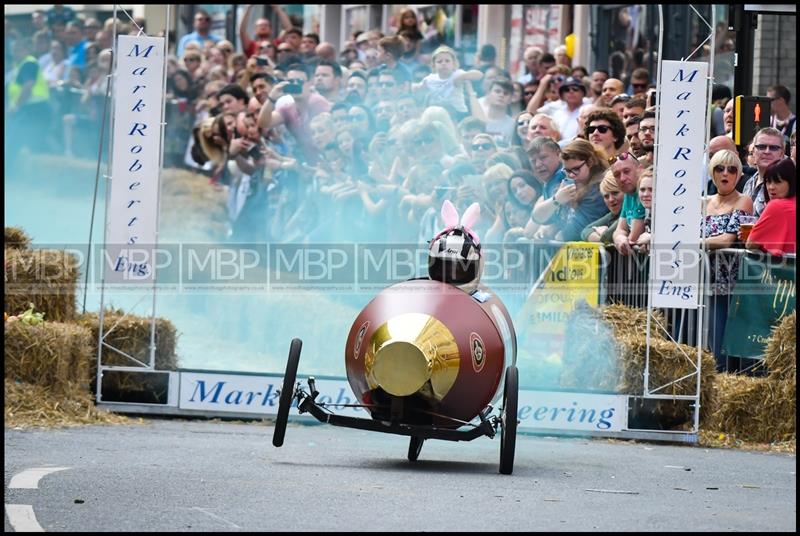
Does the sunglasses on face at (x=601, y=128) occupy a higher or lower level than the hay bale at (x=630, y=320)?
higher

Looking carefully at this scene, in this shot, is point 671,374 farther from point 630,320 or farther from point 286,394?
point 286,394

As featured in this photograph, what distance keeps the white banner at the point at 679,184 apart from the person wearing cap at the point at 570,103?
3.98 meters

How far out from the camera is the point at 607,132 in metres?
16.0

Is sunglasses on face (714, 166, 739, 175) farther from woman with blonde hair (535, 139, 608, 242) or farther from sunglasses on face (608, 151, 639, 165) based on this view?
woman with blonde hair (535, 139, 608, 242)

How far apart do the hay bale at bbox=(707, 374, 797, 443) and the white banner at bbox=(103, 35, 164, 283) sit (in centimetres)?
504

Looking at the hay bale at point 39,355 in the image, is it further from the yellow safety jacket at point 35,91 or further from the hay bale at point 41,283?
the yellow safety jacket at point 35,91

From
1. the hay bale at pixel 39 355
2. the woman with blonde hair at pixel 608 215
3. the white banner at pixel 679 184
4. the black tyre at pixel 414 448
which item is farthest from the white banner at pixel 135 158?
the white banner at pixel 679 184

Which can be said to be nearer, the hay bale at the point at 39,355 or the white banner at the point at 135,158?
the hay bale at the point at 39,355

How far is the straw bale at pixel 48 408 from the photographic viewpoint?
12789 millimetres

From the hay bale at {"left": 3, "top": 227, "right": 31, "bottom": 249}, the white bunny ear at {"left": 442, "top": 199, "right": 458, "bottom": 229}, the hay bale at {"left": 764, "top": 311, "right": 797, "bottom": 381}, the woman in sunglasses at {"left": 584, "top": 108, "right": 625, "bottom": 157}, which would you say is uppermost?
the woman in sunglasses at {"left": 584, "top": 108, "right": 625, "bottom": 157}

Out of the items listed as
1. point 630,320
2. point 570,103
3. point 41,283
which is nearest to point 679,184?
point 630,320

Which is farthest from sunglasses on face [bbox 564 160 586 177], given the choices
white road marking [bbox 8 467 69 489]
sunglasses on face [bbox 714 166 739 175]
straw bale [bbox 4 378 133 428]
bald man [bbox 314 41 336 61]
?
white road marking [bbox 8 467 69 489]

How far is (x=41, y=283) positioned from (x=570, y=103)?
6311mm

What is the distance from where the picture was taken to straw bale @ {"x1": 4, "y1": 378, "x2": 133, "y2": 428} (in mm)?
12789
